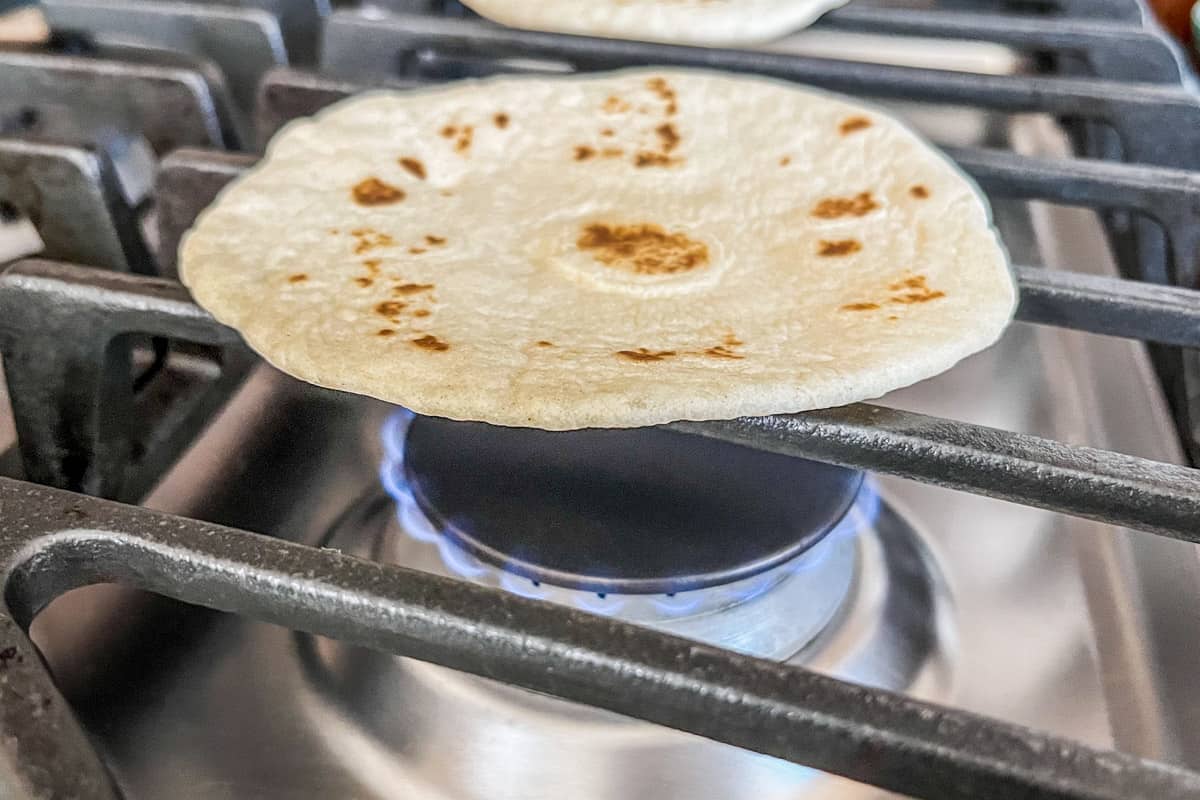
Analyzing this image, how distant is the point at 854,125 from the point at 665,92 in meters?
0.18

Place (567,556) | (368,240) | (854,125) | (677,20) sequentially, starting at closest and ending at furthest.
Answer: (567,556) → (368,240) → (854,125) → (677,20)

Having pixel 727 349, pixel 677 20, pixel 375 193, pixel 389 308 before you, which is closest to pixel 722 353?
pixel 727 349

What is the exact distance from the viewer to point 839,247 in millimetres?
707

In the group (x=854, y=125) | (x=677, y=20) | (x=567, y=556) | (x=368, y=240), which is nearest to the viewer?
(x=567, y=556)

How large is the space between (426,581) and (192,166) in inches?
18.4

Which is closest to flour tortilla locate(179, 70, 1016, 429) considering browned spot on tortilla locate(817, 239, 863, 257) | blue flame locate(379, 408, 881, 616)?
browned spot on tortilla locate(817, 239, 863, 257)

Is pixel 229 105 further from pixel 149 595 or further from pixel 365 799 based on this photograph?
pixel 365 799

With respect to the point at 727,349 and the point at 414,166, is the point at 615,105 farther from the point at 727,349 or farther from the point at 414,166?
the point at 727,349

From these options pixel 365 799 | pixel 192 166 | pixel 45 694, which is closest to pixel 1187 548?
pixel 365 799

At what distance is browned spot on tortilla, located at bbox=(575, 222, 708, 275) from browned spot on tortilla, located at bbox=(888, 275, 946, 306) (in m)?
0.14

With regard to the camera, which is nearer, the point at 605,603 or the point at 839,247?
the point at 605,603

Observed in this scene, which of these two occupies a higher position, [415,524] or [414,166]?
[414,166]

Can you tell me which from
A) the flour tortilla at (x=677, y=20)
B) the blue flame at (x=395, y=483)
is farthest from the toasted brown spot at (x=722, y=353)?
the flour tortilla at (x=677, y=20)

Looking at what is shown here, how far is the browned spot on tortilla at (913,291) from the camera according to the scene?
2.05 feet
